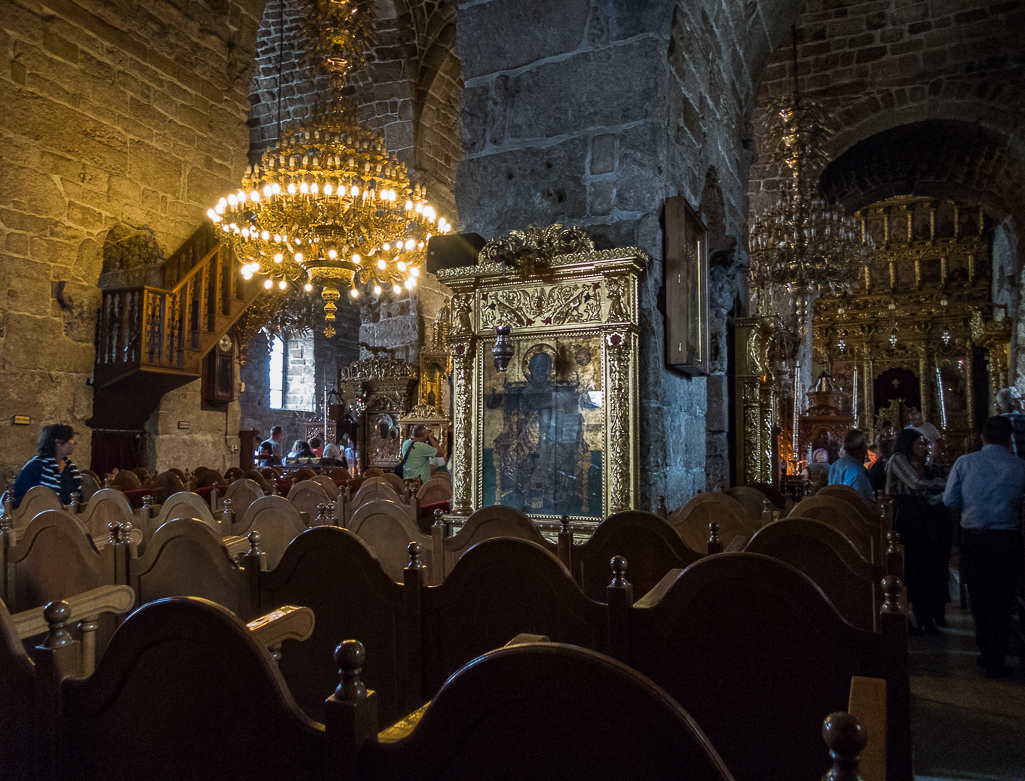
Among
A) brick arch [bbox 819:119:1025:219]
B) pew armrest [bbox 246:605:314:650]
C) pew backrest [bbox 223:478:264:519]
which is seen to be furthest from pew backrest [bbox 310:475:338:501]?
brick arch [bbox 819:119:1025:219]

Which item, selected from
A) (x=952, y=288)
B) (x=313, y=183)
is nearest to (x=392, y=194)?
(x=313, y=183)

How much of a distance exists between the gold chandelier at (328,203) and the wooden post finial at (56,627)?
6.79 metres

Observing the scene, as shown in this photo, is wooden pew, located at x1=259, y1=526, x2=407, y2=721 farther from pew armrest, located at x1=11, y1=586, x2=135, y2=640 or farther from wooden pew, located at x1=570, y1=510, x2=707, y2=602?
wooden pew, located at x1=570, y1=510, x2=707, y2=602

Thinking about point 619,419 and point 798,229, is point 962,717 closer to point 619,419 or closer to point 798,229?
point 619,419

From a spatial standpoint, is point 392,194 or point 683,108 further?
point 392,194

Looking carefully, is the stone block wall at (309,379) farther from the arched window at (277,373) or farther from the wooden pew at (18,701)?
the wooden pew at (18,701)

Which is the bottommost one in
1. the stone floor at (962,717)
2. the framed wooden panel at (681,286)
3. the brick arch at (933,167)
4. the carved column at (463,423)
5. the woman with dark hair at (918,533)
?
the stone floor at (962,717)

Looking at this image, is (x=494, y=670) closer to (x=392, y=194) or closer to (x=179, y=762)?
(x=179, y=762)

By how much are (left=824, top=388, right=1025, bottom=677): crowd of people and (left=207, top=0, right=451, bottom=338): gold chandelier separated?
535 centimetres

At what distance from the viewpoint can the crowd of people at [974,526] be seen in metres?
3.85

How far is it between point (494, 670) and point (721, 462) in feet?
17.6

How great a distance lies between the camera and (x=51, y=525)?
2.96m

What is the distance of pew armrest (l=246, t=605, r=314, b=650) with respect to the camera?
154cm

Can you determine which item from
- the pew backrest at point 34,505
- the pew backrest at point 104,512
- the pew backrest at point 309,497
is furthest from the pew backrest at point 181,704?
the pew backrest at point 309,497
